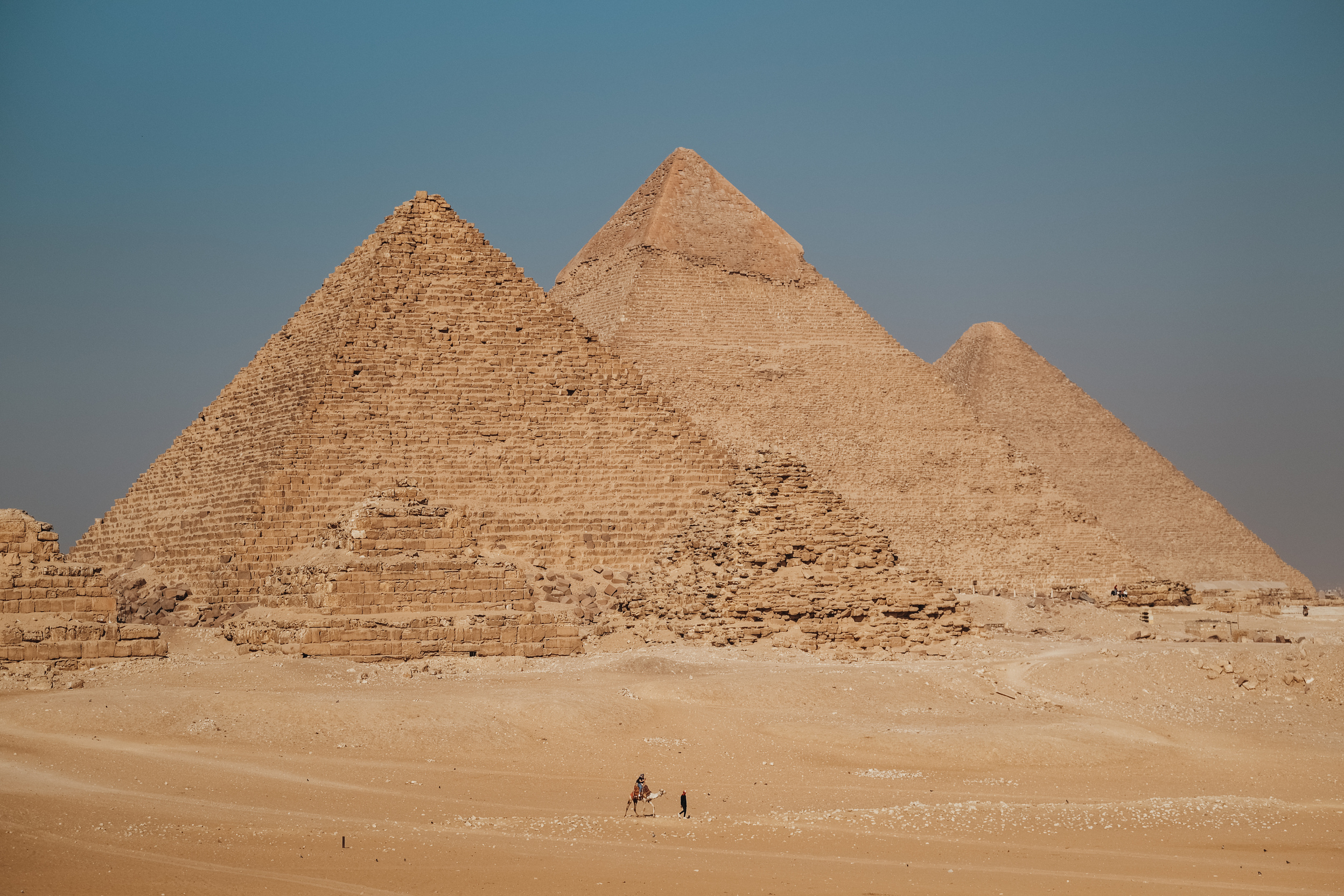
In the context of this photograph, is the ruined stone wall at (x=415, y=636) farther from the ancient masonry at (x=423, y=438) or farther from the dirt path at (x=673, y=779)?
the ancient masonry at (x=423, y=438)

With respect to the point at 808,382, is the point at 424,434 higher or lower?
lower

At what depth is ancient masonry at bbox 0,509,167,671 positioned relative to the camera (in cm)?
1841

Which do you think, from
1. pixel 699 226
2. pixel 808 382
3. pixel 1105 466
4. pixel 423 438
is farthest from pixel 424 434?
pixel 1105 466

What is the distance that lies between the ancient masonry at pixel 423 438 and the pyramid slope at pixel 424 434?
4 cm

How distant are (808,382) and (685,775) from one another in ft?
119

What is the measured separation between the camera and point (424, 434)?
3084cm

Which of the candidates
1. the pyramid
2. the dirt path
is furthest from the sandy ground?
the pyramid

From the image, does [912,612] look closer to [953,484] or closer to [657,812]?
[657,812]

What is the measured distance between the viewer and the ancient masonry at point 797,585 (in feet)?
73.5

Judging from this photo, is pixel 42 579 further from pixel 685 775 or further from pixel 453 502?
pixel 453 502

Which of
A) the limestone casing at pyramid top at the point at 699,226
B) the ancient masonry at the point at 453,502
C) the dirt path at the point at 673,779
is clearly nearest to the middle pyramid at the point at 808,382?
the limestone casing at pyramid top at the point at 699,226

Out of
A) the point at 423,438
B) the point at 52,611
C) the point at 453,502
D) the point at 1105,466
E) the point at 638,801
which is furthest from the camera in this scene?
the point at 1105,466

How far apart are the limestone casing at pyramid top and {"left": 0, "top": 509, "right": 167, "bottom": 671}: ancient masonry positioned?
32.6 metres

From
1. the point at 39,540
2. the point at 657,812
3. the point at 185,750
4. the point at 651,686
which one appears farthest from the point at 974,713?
the point at 39,540
